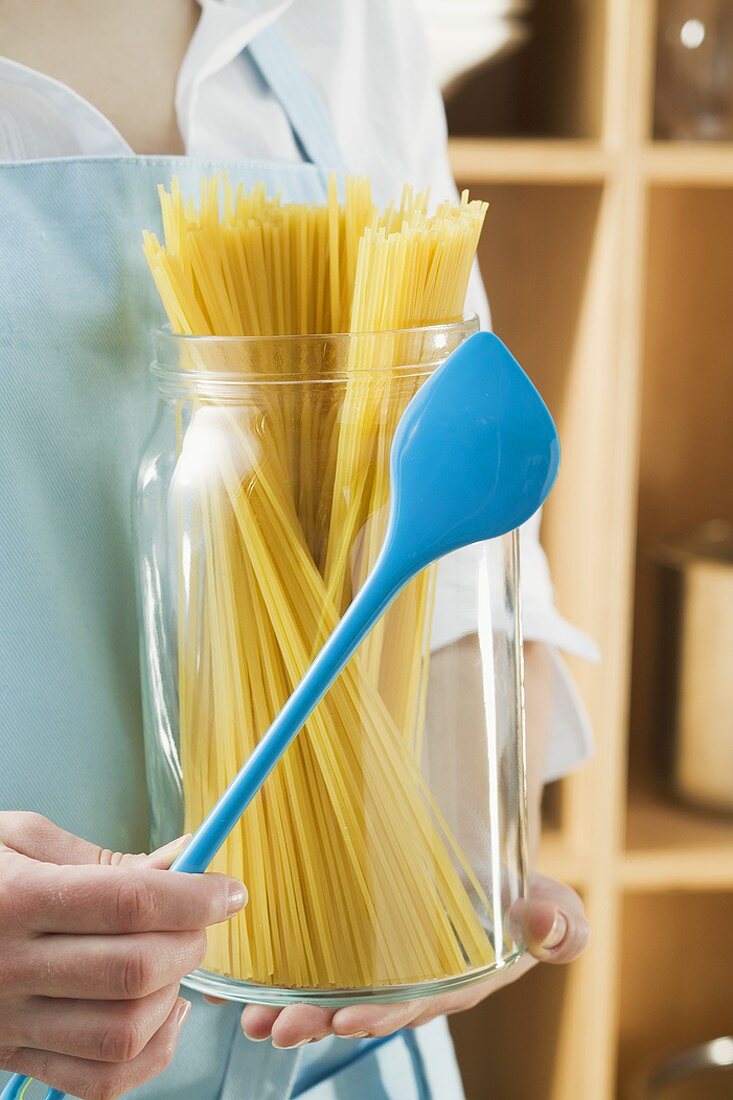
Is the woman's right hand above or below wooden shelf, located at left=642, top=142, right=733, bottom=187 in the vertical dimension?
below

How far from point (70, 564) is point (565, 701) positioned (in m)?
0.34

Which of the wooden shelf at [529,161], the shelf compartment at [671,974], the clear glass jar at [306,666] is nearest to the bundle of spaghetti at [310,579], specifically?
the clear glass jar at [306,666]

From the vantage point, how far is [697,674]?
1001 millimetres

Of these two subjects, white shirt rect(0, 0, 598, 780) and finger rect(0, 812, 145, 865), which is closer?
finger rect(0, 812, 145, 865)

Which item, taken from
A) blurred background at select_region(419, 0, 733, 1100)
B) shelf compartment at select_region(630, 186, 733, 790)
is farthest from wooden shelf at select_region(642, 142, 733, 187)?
shelf compartment at select_region(630, 186, 733, 790)

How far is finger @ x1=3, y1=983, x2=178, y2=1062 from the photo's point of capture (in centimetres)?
32

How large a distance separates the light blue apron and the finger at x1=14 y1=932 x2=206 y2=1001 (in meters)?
0.12

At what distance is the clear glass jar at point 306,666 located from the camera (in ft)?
1.13

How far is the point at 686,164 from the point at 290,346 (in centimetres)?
64

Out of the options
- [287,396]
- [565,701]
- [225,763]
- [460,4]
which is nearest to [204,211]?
[287,396]

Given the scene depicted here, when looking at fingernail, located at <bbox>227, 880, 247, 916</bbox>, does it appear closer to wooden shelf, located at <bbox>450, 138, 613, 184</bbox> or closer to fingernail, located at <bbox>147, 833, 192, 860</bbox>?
fingernail, located at <bbox>147, 833, 192, 860</bbox>

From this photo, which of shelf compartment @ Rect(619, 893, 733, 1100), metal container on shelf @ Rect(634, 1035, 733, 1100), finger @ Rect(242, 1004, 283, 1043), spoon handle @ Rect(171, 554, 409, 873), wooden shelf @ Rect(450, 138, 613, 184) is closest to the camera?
spoon handle @ Rect(171, 554, 409, 873)

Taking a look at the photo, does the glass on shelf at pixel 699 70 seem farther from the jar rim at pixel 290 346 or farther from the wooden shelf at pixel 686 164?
the jar rim at pixel 290 346

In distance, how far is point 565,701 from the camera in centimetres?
67
